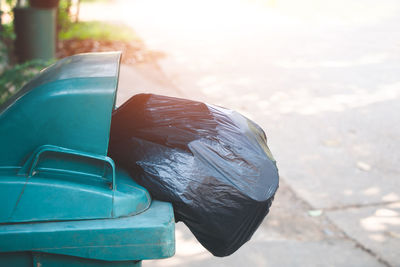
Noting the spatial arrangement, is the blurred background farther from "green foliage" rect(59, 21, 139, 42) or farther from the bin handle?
the bin handle

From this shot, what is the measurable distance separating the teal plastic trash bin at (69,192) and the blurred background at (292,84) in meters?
1.41

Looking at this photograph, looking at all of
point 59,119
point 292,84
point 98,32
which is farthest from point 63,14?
point 59,119

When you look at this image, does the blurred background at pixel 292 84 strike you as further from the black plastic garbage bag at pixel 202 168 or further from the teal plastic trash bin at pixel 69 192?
the teal plastic trash bin at pixel 69 192

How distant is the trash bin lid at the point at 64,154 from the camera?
181 cm

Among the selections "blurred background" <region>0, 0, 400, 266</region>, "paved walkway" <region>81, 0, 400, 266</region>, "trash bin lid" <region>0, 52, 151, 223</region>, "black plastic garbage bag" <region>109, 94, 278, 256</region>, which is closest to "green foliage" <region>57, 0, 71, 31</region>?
"blurred background" <region>0, 0, 400, 266</region>

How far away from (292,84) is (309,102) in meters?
0.79

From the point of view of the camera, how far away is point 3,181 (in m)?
1.80

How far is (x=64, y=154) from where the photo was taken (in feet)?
6.20

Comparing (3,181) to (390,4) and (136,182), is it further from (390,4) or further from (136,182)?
(390,4)

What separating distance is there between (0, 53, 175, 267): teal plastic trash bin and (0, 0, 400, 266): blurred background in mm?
1412

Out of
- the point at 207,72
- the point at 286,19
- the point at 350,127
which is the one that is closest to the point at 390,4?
the point at 286,19

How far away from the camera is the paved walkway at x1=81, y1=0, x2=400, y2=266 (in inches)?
137

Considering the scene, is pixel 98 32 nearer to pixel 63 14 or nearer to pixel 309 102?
pixel 63 14

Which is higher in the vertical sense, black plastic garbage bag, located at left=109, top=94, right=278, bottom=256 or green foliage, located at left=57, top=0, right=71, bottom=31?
black plastic garbage bag, located at left=109, top=94, right=278, bottom=256
